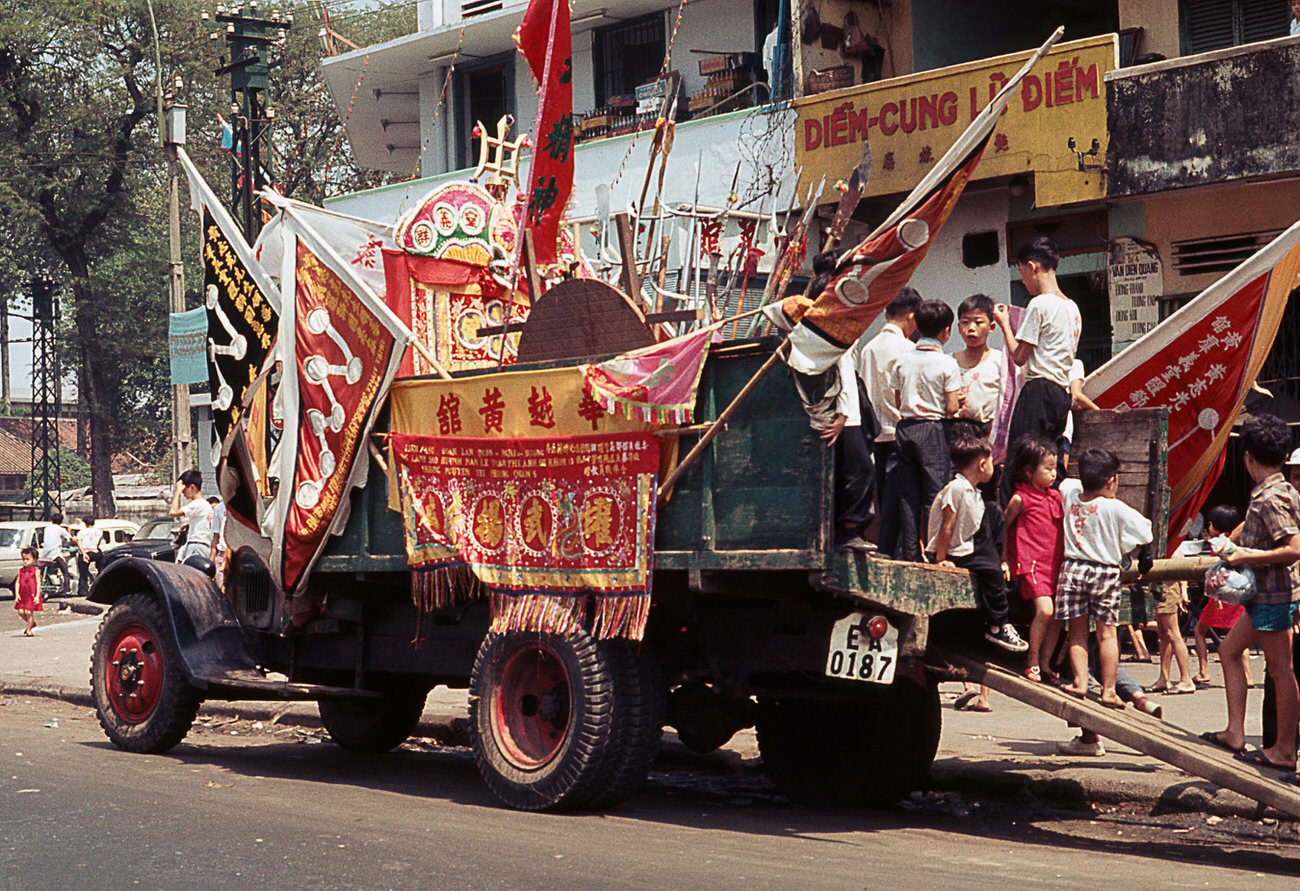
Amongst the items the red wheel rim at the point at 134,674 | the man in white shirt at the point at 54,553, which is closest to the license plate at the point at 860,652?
the red wheel rim at the point at 134,674

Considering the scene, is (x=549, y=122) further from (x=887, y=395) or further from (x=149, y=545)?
(x=149, y=545)

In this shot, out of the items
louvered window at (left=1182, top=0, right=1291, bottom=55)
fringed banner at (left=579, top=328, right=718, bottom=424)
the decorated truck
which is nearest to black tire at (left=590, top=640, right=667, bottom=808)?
the decorated truck

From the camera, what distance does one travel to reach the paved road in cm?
585

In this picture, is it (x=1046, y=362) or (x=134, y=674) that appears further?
(x=134, y=674)

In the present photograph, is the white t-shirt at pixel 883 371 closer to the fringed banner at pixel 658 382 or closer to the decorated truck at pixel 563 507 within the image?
the decorated truck at pixel 563 507

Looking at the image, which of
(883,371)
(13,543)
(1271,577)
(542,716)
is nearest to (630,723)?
(542,716)

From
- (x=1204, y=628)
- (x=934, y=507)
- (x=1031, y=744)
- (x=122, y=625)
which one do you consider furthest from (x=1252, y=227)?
(x=122, y=625)

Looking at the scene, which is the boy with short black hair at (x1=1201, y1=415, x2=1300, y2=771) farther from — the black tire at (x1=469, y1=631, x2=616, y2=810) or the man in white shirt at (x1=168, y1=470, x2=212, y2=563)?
the man in white shirt at (x1=168, y1=470, x2=212, y2=563)

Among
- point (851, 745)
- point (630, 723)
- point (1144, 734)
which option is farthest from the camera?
point (851, 745)

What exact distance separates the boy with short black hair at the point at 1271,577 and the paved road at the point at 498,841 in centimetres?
49

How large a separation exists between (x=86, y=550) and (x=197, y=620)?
21417mm

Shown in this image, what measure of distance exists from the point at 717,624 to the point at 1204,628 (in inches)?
222

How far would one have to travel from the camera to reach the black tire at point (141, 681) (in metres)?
9.17

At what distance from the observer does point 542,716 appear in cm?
740
